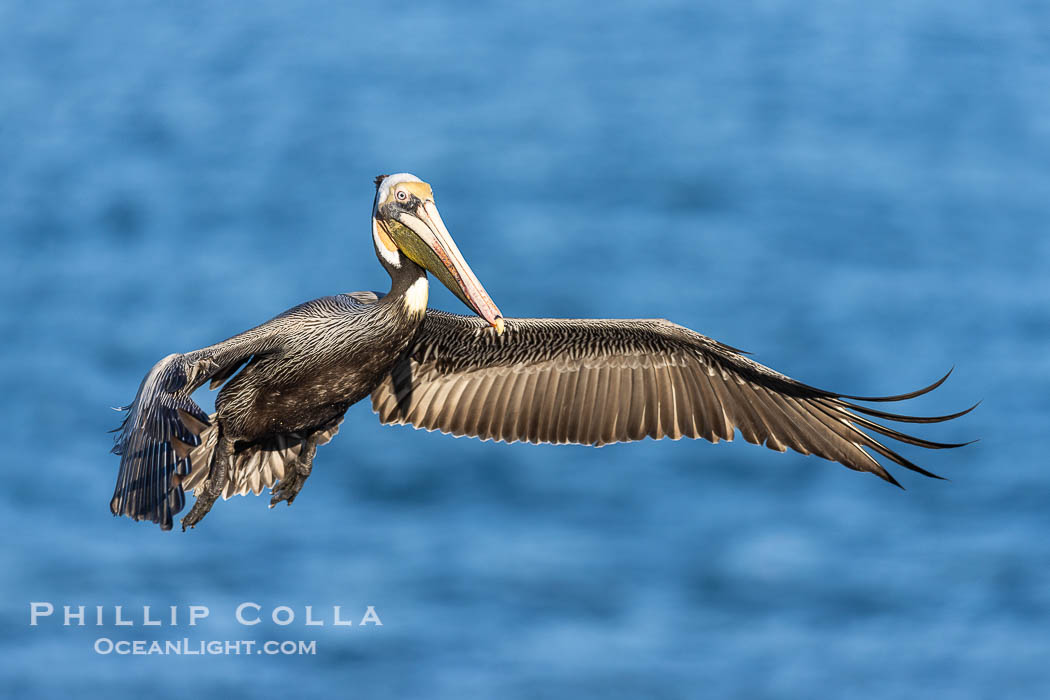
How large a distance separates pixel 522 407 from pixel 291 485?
1789 millimetres

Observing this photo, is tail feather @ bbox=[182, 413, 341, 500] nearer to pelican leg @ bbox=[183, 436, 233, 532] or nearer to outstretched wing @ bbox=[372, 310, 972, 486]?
pelican leg @ bbox=[183, 436, 233, 532]

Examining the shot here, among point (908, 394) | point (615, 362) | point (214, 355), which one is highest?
point (615, 362)

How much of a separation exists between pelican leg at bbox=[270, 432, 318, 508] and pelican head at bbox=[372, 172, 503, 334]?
1.68 meters

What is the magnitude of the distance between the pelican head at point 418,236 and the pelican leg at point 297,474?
1685mm

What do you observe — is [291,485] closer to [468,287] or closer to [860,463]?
[468,287]

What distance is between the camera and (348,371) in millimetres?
9086

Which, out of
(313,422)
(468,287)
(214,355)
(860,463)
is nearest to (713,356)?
(860,463)

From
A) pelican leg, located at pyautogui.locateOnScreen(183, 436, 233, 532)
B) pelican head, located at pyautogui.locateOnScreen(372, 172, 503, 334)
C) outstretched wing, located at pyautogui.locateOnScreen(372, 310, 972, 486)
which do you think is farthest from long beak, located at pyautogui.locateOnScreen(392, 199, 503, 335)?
pelican leg, located at pyautogui.locateOnScreen(183, 436, 233, 532)

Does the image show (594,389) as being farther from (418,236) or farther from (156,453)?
(156,453)

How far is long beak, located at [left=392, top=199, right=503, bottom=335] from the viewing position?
8.73 metres

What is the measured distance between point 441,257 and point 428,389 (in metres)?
1.94

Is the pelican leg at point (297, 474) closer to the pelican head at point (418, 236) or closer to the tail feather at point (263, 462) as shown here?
the tail feather at point (263, 462)

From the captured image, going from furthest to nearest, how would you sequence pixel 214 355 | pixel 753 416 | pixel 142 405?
pixel 753 416, pixel 214 355, pixel 142 405

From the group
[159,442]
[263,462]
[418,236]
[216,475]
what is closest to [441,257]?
[418,236]
